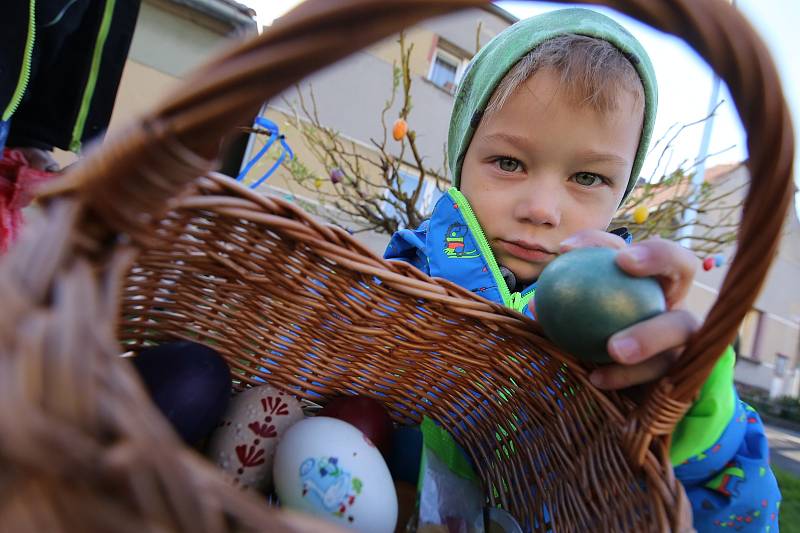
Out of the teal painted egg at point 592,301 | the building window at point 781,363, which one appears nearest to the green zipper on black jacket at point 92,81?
the teal painted egg at point 592,301

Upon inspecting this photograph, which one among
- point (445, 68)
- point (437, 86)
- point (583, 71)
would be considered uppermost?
point (445, 68)

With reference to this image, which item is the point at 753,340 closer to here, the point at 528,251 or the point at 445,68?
the point at 445,68

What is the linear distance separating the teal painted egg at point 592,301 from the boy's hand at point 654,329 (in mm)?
14

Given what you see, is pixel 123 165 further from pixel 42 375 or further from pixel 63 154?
pixel 63 154

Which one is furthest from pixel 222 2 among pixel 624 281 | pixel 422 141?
pixel 624 281

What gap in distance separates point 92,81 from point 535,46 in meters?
1.40

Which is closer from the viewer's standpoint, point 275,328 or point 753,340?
point 275,328

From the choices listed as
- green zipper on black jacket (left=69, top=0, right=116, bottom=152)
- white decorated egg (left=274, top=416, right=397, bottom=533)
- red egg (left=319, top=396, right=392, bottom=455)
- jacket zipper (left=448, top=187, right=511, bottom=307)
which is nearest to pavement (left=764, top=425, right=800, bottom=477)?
jacket zipper (left=448, top=187, right=511, bottom=307)

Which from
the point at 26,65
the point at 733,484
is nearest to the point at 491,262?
the point at 733,484

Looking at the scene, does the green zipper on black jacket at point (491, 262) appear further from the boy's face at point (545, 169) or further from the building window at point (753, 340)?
the building window at point (753, 340)

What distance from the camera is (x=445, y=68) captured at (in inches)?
277

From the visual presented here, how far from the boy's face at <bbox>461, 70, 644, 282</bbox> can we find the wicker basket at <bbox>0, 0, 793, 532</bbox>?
14.9 inches

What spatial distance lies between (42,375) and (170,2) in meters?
5.42

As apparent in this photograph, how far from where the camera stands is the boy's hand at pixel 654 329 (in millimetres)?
594
